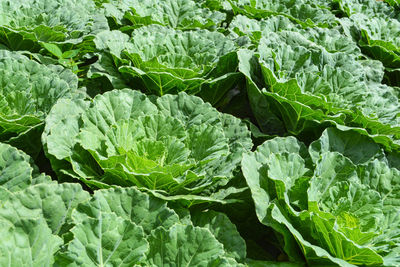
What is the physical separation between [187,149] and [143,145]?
0.23 meters

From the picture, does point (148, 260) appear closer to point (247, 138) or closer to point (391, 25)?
point (247, 138)

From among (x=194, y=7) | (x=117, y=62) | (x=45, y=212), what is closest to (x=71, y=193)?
(x=45, y=212)

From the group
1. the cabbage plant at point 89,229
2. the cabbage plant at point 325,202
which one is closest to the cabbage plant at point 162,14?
the cabbage plant at point 325,202

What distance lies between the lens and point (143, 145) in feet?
7.21

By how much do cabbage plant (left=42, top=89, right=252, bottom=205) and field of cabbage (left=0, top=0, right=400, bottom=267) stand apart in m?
0.01

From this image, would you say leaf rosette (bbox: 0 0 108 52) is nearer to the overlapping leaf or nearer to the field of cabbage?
the field of cabbage

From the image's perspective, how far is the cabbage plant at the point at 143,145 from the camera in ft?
6.62

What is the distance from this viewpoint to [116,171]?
1994 mm

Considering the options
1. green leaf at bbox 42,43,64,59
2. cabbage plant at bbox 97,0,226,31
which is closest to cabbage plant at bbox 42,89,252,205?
green leaf at bbox 42,43,64,59

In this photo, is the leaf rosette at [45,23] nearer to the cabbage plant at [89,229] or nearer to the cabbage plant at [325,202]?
the cabbage plant at [89,229]

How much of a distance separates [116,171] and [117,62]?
1.15 meters

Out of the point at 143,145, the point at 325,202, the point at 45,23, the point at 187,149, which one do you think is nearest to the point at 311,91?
the point at 325,202

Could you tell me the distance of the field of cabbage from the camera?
5.51ft

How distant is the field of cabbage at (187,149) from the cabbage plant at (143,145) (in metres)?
0.01
